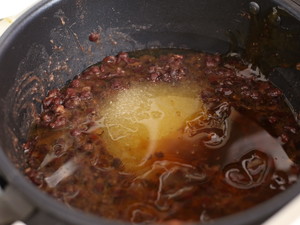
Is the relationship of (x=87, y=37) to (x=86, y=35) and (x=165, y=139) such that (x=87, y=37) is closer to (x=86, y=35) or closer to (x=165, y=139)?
(x=86, y=35)

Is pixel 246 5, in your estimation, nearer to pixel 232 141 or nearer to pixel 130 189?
pixel 232 141

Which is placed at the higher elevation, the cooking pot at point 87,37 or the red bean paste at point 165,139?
the cooking pot at point 87,37

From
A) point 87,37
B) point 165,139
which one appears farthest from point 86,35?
point 165,139

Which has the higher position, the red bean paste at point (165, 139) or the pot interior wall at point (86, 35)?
the pot interior wall at point (86, 35)

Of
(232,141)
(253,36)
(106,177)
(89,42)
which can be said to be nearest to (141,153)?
(106,177)

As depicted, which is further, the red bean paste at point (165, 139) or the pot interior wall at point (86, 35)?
the pot interior wall at point (86, 35)
